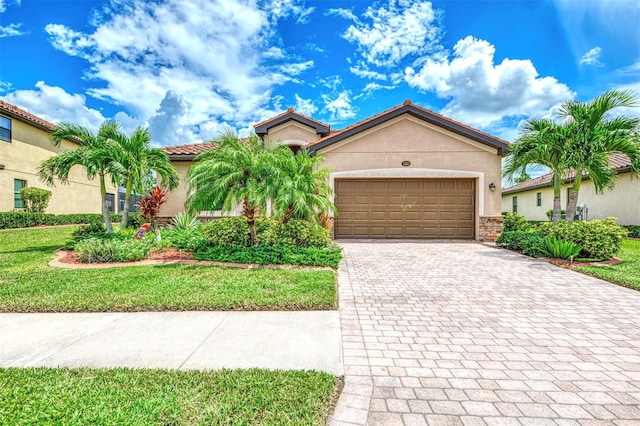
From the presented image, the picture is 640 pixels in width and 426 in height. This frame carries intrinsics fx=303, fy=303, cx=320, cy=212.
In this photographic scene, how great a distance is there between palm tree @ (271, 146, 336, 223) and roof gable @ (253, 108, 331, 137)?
6.60 metres

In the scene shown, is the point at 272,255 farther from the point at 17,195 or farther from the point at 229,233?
the point at 17,195

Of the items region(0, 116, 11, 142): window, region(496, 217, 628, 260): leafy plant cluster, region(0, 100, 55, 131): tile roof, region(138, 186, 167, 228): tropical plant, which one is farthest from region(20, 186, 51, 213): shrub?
region(496, 217, 628, 260): leafy plant cluster

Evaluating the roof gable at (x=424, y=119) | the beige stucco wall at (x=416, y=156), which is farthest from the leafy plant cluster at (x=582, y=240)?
the roof gable at (x=424, y=119)

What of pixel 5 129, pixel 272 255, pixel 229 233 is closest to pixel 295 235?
pixel 272 255

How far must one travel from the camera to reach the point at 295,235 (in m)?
8.78

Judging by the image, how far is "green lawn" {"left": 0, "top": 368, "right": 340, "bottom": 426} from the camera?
2.26 metres

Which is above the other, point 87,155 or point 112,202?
point 87,155

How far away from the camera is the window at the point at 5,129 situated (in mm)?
16836

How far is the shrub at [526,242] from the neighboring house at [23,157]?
2291cm

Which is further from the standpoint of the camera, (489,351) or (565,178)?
(565,178)

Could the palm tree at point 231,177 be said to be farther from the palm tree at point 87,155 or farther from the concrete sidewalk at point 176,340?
the palm tree at point 87,155

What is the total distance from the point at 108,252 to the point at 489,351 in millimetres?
9207

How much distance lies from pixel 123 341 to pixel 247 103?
49.4ft

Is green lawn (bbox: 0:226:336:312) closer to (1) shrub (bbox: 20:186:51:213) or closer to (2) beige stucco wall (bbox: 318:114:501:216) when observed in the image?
(2) beige stucco wall (bbox: 318:114:501:216)
